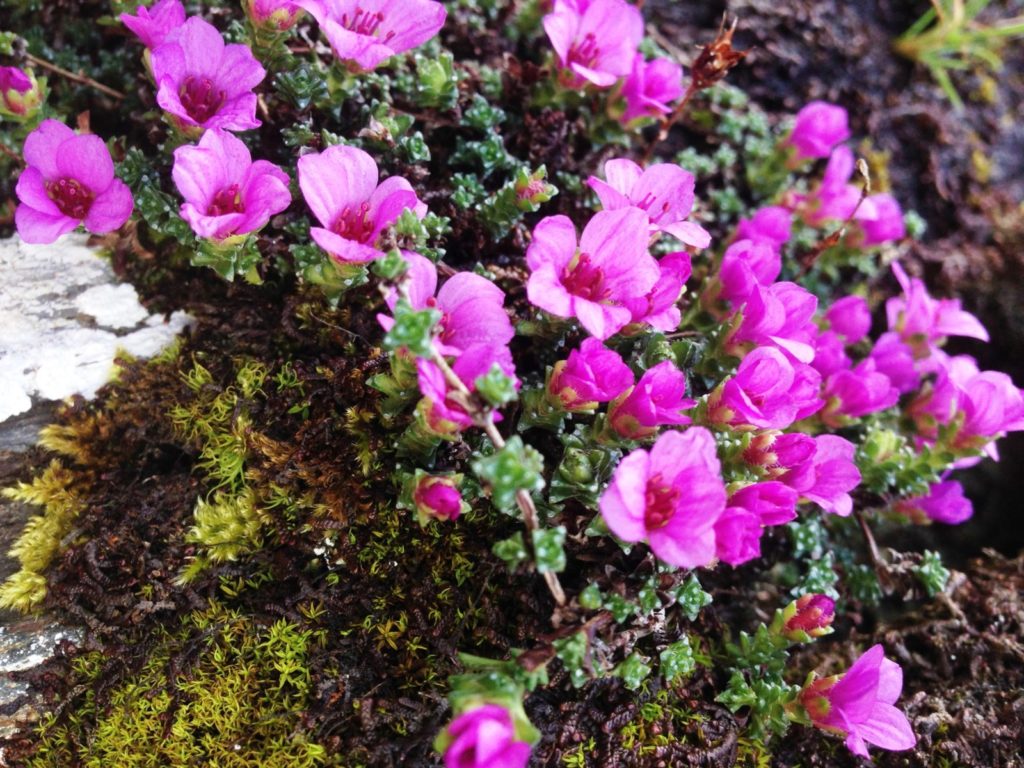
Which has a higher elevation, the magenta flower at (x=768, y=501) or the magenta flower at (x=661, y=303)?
the magenta flower at (x=661, y=303)

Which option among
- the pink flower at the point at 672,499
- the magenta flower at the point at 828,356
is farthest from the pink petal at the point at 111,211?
the magenta flower at the point at 828,356

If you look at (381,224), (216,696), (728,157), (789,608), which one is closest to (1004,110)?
(728,157)

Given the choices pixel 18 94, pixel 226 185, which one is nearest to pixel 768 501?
pixel 226 185

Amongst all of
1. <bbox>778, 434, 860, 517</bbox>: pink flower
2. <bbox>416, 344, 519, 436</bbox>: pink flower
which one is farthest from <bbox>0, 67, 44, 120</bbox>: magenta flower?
<bbox>778, 434, 860, 517</bbox>: pink flower

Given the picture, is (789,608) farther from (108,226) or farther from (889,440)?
(108,226)

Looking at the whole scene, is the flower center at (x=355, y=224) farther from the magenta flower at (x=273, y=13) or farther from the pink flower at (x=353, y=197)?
the magenta flower at (x=273, y=13)
